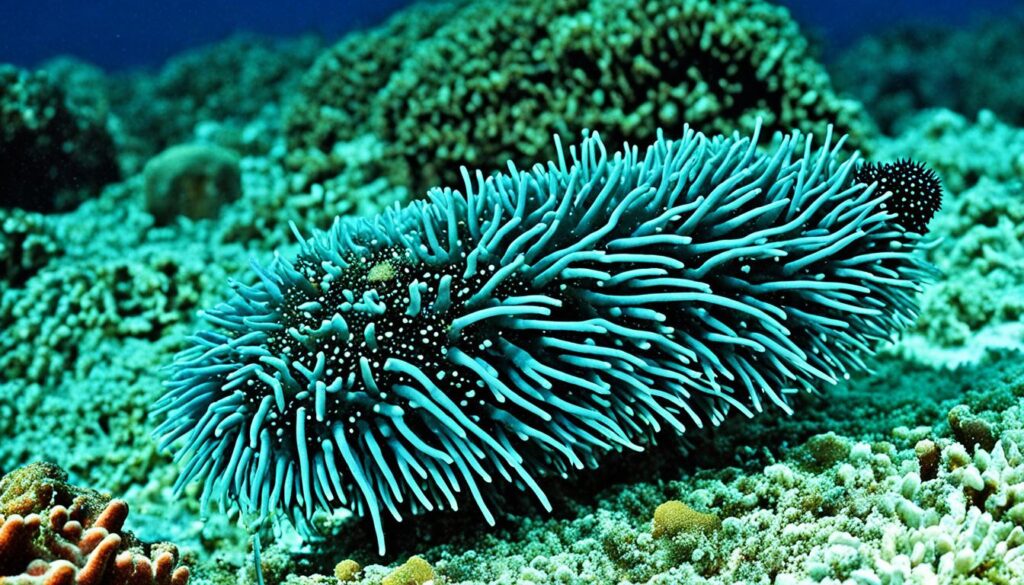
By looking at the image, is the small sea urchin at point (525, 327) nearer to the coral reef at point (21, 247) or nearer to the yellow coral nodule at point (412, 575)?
the yellow coral nodule at point (412, 575)

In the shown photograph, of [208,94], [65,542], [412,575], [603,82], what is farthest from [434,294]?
[208,94]

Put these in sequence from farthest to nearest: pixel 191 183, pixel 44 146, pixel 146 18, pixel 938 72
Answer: pixel 146 18 < pixel 938 72 < pixel 44 146 < pixel 191 183

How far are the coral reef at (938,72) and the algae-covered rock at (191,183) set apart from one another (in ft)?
32.5

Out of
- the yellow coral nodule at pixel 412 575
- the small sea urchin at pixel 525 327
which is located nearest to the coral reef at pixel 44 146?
the small sea urchin at pixel 525 327

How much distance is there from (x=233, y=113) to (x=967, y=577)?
12395mm

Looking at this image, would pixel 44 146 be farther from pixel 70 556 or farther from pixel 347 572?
pixel 347 572

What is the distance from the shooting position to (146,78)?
56.4 feet

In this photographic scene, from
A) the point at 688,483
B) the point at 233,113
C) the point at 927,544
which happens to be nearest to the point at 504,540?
the point at 688,483

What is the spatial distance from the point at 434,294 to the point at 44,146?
7.80 meters

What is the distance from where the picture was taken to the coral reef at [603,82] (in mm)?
6617

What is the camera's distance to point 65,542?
9.71 feet

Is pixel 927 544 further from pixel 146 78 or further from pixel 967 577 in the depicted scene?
pixel 146 78

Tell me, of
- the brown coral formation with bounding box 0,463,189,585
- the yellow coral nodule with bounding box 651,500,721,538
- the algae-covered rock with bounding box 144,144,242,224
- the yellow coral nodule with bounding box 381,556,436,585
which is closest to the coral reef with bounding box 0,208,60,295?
the algae-covered rock with bounding box 144,144,242,224

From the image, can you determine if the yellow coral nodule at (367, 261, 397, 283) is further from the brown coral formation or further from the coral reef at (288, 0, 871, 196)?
the coral reef at (288, 0, 871, 196)
